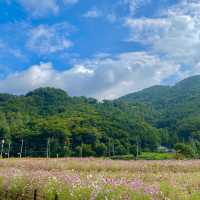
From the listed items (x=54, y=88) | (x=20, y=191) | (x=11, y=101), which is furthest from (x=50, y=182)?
(x=54, y=88)

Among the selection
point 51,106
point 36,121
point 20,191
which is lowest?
point 20,191

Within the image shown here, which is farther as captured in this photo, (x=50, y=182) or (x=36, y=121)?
(x=36, y=121)

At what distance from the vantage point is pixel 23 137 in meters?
70.8

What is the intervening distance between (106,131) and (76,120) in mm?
7551

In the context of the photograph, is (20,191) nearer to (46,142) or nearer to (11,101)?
(46,142)

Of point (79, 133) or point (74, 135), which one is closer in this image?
point (79, 133)

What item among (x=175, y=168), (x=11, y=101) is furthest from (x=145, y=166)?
(x=11, y=101)

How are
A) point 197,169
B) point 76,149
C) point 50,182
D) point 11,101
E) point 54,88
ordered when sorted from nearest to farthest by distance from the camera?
1. point 50,182
2. point 197,169
3. point 76,149
4. point 11,101
5. point 54,88

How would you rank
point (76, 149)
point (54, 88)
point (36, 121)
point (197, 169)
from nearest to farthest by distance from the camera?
point (197, 169) → point (76, 149) → point (36, 121) → point (54, 88)

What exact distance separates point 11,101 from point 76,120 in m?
36.3

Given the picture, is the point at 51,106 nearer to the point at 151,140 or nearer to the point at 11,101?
the point at 11,101

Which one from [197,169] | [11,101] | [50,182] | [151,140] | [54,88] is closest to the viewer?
[50,182]

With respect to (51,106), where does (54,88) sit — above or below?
above

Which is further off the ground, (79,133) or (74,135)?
(79,133)
